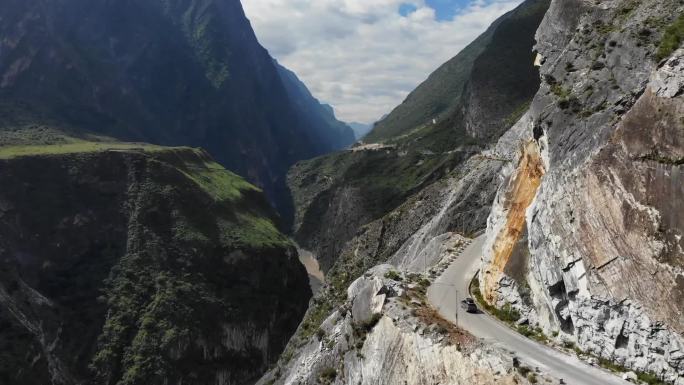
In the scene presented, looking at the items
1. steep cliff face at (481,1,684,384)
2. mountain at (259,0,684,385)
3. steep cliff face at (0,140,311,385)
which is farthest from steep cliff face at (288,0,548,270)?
steep cliff face at (481,1,684,384)

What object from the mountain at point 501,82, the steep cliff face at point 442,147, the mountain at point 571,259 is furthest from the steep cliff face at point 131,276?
the mountain at point 501,82

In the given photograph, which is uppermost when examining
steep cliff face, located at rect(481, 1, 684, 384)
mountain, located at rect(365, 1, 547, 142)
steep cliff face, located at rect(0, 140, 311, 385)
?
mountain, located at rect(365, 1, 547, 142)

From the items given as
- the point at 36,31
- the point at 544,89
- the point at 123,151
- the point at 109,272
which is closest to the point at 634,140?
the point at 544,89

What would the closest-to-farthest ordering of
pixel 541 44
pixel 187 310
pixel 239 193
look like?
pixel 541 44
pixel 187 310
pixel 239 193

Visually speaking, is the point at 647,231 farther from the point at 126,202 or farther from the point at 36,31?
the point at 36,31

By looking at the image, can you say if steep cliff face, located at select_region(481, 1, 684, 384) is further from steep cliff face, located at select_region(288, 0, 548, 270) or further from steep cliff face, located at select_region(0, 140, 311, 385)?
steep cliff face, located at select_region(288, 0, 548, 270)
